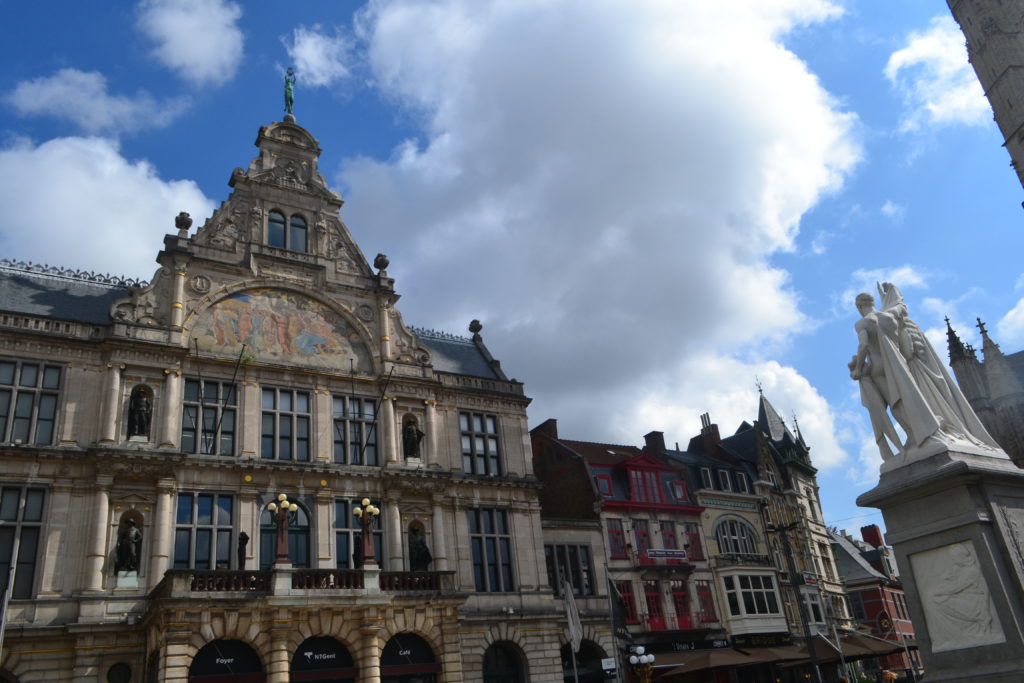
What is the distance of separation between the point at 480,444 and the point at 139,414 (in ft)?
40.9

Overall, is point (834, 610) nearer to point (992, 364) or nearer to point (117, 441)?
point (992, 364)

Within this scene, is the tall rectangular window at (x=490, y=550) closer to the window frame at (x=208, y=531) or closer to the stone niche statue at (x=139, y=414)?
the window frame at (x=208, y=531)

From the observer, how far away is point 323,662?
73.8 ft

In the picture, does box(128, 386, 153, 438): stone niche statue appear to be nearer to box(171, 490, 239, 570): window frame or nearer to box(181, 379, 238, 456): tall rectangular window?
box(181, 379, 238, 456): tall rectangular window

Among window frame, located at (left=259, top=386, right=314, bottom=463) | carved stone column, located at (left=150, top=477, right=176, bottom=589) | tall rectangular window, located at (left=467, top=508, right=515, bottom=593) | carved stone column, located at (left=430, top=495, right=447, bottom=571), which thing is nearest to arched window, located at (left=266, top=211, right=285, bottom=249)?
window frame, located at (left=259, top=386, right=314, bottom=463)

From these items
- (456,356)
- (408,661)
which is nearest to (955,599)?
(408,661)

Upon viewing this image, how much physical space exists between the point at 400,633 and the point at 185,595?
6.81 metres

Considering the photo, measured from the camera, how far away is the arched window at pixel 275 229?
2983 cm

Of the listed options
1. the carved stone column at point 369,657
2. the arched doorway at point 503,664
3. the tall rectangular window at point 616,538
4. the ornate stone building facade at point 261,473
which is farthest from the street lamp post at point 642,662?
the carved stone column at point 369,657

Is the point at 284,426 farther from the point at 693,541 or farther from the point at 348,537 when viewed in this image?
the point at 693,541

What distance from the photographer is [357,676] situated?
2270 centimetres

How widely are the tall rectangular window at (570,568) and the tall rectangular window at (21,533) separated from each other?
57.9 ft

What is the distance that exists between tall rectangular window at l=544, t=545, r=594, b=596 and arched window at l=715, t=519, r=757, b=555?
1019 centimetres

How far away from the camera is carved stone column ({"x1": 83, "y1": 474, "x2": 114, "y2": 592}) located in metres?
22.0
